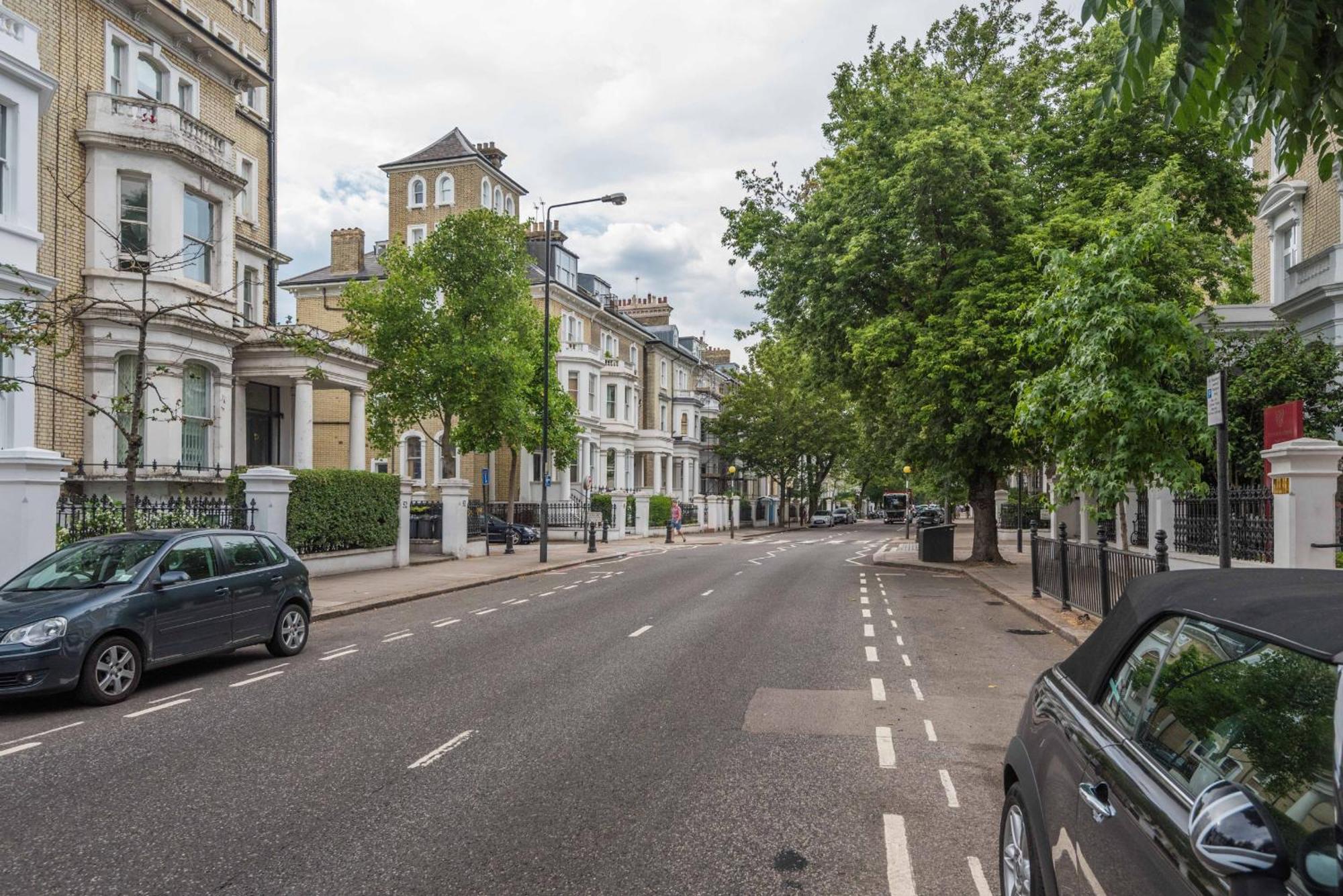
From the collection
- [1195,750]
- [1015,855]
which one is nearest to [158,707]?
[1015,855]

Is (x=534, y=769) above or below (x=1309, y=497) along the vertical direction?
below

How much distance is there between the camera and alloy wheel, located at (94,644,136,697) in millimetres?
8195

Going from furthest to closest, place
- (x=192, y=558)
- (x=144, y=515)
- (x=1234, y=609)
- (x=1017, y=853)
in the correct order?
(x=144, y=515) → (x=192, y=558) → (x=1017, y=853) → (x=1234, y=609)

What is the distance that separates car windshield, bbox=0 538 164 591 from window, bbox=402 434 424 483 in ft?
117

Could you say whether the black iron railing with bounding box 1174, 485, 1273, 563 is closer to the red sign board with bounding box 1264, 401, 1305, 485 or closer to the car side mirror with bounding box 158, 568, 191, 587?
the red sign board with bounding box 1264, 401, 1305, 485

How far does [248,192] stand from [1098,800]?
30.5 metres

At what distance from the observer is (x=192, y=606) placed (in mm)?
9305

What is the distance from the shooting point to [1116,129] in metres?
21.9

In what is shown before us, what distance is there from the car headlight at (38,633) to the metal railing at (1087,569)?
9.84 m

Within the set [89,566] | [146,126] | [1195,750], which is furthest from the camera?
[146,126]

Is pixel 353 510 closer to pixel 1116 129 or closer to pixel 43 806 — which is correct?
pixel 43 806

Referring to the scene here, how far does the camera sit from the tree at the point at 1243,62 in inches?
140

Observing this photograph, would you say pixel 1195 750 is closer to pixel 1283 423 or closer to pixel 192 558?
pixel 192 558

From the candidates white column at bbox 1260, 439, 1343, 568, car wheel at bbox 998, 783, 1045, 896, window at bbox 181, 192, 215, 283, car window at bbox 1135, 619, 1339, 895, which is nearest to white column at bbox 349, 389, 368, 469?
window at bbox 181, 192, 215, 283
